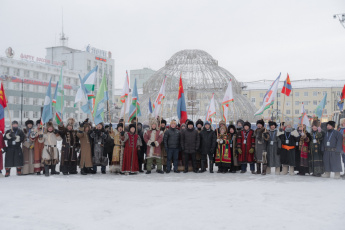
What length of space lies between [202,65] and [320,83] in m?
54.7

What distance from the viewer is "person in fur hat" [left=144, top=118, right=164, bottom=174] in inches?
425

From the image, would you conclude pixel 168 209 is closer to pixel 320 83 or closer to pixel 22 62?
pixel 22 62

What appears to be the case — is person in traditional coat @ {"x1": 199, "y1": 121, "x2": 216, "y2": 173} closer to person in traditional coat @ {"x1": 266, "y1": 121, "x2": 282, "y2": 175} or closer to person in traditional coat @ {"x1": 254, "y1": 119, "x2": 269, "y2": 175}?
person in traditional coat @ {"x1": 254, "y1": 119, "x2": 269, "y2": 175}

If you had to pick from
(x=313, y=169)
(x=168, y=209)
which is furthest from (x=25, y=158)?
(x=313, y=169)

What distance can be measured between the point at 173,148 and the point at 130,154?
1.22 m

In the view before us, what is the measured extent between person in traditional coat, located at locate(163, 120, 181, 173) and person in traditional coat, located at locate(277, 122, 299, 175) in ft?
8.98

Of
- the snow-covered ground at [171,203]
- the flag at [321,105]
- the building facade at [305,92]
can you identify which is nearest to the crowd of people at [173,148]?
the snow-covered ground at [171,203]

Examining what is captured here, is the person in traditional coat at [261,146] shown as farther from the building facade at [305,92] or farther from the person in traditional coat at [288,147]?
the building facade at [305,92]

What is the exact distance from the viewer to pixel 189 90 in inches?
886

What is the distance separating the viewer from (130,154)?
416 inches

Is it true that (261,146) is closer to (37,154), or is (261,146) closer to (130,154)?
(130,154)

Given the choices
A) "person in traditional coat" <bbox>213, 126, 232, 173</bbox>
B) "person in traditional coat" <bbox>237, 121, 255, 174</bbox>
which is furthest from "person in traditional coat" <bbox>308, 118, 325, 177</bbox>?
"person in traditional coat" <bbox>213, 126, 232, 173</bbox>

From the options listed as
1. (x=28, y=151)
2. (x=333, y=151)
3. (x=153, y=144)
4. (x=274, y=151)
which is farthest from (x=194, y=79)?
(x=28, y=151)

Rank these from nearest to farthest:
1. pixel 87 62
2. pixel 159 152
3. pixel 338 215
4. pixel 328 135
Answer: pixel 338 215 → pixel 328 135 → pixel 159 152 → pixel 87 62
